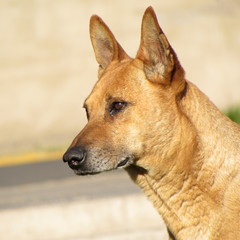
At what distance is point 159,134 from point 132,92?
33 cm

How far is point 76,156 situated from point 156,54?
832 mm

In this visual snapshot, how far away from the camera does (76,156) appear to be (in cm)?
554

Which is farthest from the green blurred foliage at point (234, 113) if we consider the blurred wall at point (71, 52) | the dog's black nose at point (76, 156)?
the dog's black nose at point (76, 156)

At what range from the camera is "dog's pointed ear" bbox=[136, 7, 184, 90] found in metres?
5.61

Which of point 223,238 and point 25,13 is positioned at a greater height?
point 223,238

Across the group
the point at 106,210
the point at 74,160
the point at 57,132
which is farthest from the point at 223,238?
the point at 57,132

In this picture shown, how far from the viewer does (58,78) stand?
15.9m

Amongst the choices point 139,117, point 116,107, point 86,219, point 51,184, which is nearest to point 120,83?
point 116,107

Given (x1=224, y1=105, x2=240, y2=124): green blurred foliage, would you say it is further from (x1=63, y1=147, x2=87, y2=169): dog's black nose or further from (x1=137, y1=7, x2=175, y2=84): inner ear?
(x1=63, y1=147, x2=87, y2=169): dog's black nose

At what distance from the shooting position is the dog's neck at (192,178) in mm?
5555

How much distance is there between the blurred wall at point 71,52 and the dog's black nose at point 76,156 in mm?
9636

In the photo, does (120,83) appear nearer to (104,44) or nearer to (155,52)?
(155,52)

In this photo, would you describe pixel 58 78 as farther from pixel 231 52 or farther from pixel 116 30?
pixel 231 52

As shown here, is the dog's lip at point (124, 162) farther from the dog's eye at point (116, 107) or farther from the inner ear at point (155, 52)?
the inner ear at point (155, 52)
